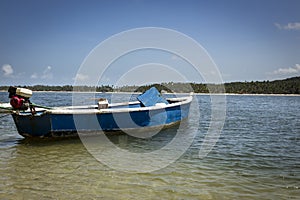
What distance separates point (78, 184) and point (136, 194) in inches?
50.8

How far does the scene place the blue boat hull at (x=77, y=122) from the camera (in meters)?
8.93

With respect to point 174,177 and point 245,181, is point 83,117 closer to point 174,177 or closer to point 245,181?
point 174,177

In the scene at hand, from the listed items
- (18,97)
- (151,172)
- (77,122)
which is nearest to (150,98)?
(77,122)

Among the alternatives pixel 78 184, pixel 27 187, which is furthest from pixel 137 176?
pixel 27 187

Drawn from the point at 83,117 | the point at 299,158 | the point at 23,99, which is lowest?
the point at 299,158

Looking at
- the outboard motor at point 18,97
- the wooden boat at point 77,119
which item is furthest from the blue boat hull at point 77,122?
the outboard motor at point 18,97

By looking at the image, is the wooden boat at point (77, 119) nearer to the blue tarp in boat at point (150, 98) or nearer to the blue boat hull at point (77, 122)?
the blue boat hull at point (77, 122)

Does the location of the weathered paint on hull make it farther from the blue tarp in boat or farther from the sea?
the blue tarp in boat

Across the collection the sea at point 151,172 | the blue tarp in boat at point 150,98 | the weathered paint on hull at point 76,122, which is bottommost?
the sea at point 151,172

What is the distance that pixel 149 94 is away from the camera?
13.6 meters

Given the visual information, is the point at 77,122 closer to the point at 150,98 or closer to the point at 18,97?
the point at 18,97

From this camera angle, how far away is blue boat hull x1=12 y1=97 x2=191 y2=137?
8.93 metres

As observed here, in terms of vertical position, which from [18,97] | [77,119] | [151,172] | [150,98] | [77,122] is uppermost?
[18,97]

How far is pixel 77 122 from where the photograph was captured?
9.35 m
